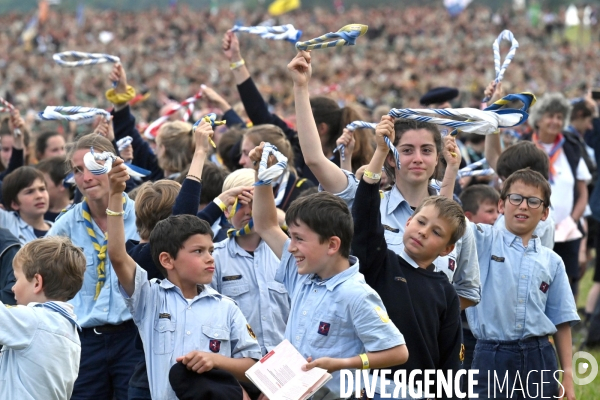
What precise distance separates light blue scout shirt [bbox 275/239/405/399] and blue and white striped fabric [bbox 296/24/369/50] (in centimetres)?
113

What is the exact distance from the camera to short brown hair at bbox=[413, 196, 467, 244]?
4539 millimetres

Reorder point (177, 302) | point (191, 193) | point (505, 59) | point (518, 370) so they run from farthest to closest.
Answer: point (505, 59), point (518, 370), point (191, 193), point (177, 302)

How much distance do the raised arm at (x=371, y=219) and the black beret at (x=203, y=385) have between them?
2.69ft

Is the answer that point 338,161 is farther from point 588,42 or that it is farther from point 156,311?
point 588,42

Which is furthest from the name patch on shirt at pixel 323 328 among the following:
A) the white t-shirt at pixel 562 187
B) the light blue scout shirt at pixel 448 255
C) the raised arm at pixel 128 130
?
the white t-shirt at pixel 562 187

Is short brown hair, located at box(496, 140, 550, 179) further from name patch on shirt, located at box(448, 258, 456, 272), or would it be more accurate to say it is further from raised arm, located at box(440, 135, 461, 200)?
name patch on shirt, located at box(448, 258, 456, 272)

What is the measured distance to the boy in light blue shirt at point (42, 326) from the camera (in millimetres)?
4207

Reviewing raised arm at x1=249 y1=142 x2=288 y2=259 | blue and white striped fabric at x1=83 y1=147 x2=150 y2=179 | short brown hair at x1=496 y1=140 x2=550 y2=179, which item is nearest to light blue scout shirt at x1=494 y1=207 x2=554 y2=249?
short brown hair at x1=496 y1=140 x2=550 y2=179

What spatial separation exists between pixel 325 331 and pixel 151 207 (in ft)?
5.03

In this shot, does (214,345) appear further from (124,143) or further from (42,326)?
(124,143)

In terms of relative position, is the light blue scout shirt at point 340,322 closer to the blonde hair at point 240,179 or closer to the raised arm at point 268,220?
the raised arm at point 268,220

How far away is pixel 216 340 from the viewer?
15.0ft

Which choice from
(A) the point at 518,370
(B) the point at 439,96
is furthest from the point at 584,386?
(B) the point at 439,96

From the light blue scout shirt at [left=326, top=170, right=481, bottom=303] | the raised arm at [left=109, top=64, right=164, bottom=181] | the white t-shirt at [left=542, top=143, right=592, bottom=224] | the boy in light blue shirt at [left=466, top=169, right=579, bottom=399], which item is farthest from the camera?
the white t-shirt at [left=542, top=143, right=592, bottom=224]
